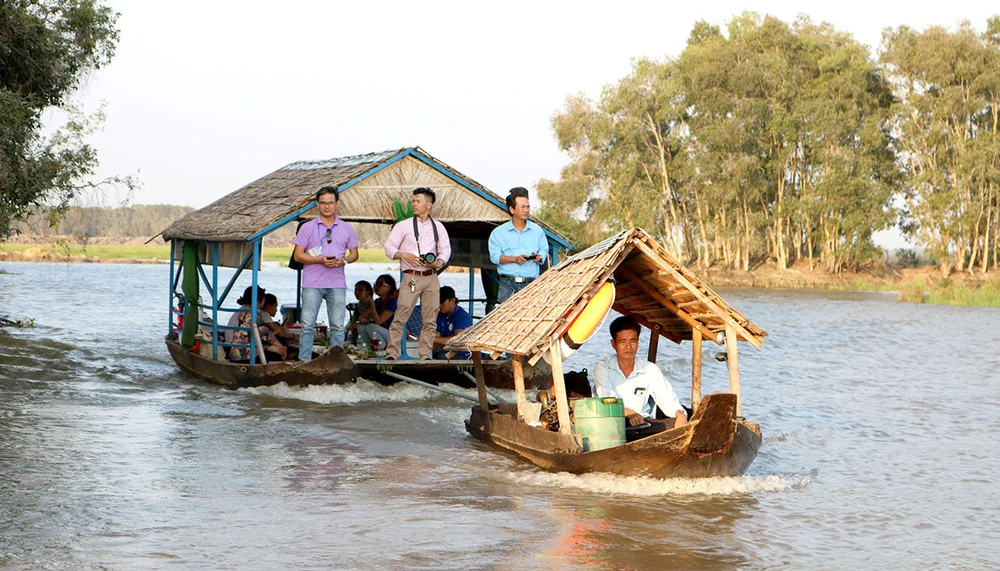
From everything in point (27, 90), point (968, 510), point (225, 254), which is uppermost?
point (27, 90)

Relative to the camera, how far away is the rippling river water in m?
6.58

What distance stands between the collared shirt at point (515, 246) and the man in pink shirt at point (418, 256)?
58 centimetres

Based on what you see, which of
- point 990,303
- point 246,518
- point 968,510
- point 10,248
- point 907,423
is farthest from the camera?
point 10,248

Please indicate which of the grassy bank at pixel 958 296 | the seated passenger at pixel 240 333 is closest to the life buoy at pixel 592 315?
the seated passenger at pixel 240 333

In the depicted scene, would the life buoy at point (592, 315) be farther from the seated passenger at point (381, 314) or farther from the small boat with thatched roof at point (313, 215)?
the seated passenger at point (381, 314)

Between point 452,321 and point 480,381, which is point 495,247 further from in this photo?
point 480,381

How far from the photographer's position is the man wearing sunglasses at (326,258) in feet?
39.0

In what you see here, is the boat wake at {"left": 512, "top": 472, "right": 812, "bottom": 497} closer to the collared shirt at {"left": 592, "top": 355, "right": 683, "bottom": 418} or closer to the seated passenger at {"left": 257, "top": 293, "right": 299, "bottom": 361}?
the collared shirt at {"left": 592, "top": 355, "right": 683, "bottom": 418}

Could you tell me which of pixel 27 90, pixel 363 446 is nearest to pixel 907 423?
pixel 363 446

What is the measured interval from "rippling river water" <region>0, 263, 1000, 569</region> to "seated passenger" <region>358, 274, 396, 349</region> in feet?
2.67

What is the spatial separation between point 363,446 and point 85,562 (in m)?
4.16

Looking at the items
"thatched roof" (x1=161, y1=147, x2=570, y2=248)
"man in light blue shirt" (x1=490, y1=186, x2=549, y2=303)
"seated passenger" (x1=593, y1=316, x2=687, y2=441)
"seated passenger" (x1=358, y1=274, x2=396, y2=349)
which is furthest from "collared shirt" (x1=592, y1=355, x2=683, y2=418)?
"seated passenger" (x1=358, y1=274, x2=396, y2=349)

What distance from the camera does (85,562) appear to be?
19.8 ft

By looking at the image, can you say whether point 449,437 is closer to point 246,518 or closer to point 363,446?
point 363,446
